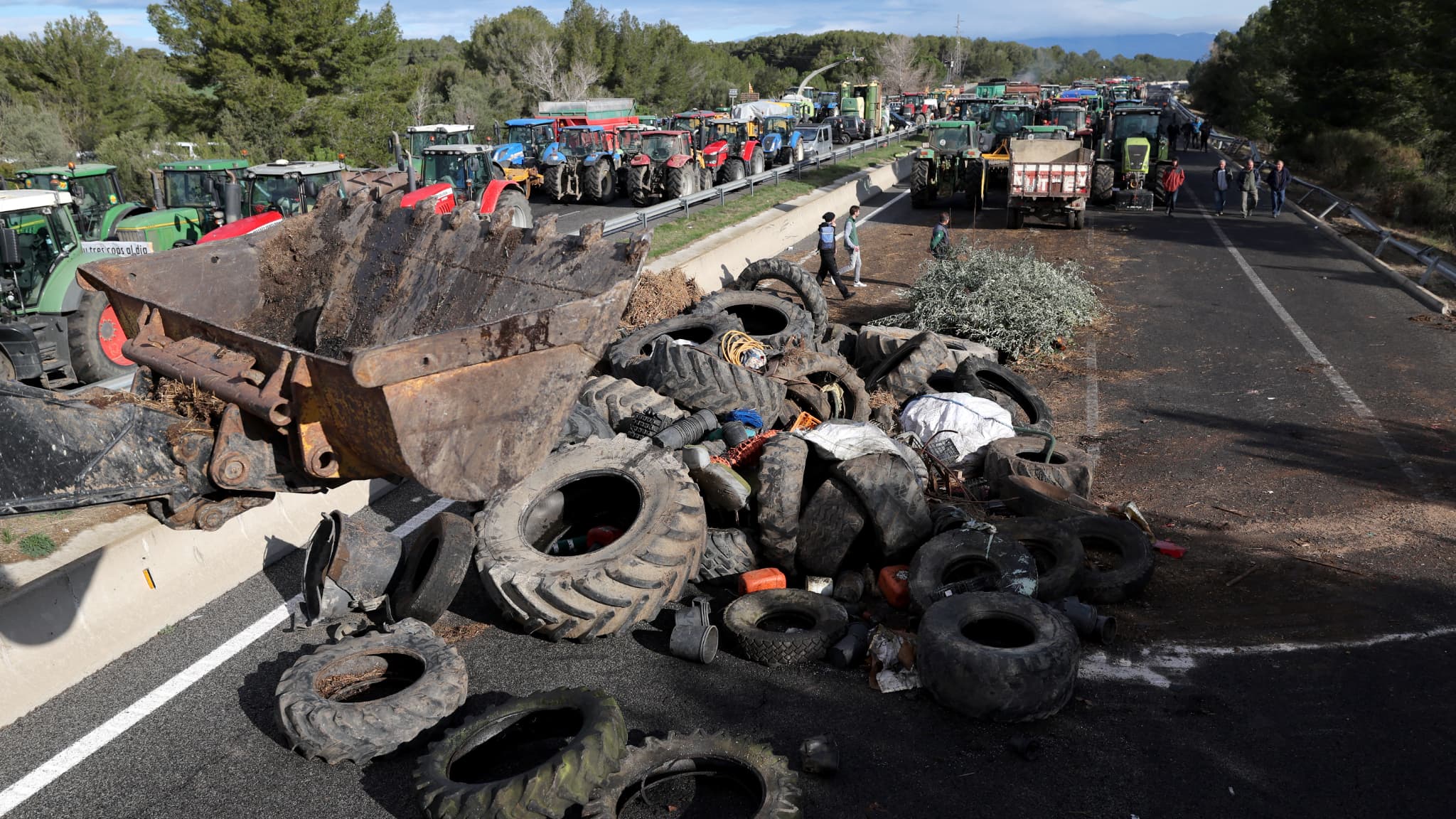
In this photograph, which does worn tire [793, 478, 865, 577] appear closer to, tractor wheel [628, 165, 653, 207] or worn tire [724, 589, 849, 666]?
worn tire [724, 589, 849, 666]

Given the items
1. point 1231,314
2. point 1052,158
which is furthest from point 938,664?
point 1052,158

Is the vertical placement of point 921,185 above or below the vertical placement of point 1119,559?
above

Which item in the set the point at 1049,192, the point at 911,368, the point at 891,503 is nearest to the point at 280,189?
the point at 911,368

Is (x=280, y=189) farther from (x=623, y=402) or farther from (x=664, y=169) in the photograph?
(x=623, y=402)

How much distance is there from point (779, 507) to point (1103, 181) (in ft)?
66.2

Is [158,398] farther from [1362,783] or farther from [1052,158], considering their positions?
[1052,158]

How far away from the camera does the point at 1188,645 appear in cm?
Answer: 576

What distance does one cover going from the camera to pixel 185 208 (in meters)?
14.6

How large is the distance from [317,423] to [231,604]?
3353mm

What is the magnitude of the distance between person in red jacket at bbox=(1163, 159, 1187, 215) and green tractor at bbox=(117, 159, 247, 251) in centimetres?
2055

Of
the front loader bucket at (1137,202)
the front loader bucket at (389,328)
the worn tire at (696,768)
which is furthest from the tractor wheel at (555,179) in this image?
the worn tire at (696,768)

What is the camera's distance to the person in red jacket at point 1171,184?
22984 millimetres

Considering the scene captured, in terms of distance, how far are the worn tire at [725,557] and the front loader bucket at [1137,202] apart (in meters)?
21.3

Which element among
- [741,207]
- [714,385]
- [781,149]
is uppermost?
[781,149]
